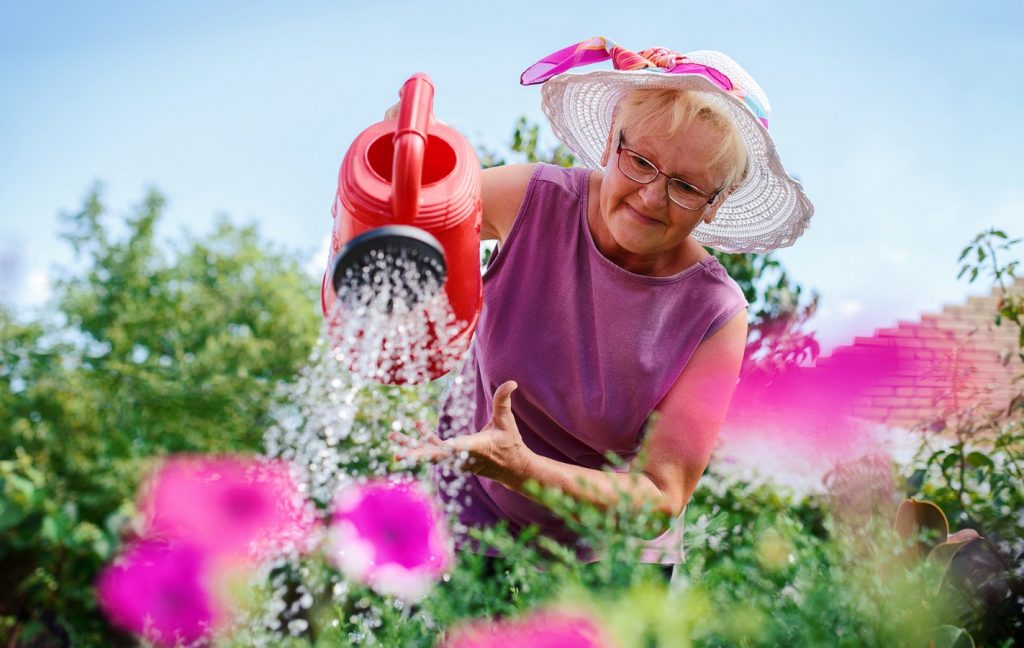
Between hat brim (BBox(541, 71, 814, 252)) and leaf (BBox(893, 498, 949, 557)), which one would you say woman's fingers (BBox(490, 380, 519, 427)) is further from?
leaf (BBox(893, 498, 949, 557))

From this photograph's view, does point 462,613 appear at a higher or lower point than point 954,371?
lower

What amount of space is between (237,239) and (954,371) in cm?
1775

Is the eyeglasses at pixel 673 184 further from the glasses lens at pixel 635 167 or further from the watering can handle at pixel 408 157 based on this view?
the watering can handle at pixel 408 157

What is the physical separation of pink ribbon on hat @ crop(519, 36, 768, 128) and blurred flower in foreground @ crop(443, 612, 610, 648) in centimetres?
114

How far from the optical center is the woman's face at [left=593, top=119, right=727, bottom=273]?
1.60 meters

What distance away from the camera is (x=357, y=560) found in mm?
2523

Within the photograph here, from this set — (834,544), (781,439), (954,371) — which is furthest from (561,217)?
(954,371)

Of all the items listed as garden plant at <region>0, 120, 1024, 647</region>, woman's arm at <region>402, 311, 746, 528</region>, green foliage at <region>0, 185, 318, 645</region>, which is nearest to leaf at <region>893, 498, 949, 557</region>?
garden plant at <region>0, 120, 1024, 647</region>

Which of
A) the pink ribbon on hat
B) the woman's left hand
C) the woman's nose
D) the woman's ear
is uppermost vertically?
the pink ribbon on hat

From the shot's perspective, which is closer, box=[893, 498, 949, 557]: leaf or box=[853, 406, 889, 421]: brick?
box=[893, 498, 949, 557]: leaf

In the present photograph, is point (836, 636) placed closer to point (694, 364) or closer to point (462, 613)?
point (462, 613)

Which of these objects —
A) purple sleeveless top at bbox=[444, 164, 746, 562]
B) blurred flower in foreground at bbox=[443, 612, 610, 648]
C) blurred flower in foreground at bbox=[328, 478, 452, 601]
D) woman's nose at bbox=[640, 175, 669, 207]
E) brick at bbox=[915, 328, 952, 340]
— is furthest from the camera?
brick at bbox=[915, 328, 952, 340]

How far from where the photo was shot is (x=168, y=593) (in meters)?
2.87

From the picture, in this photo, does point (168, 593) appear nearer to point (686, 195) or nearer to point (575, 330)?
point (575, 330)
